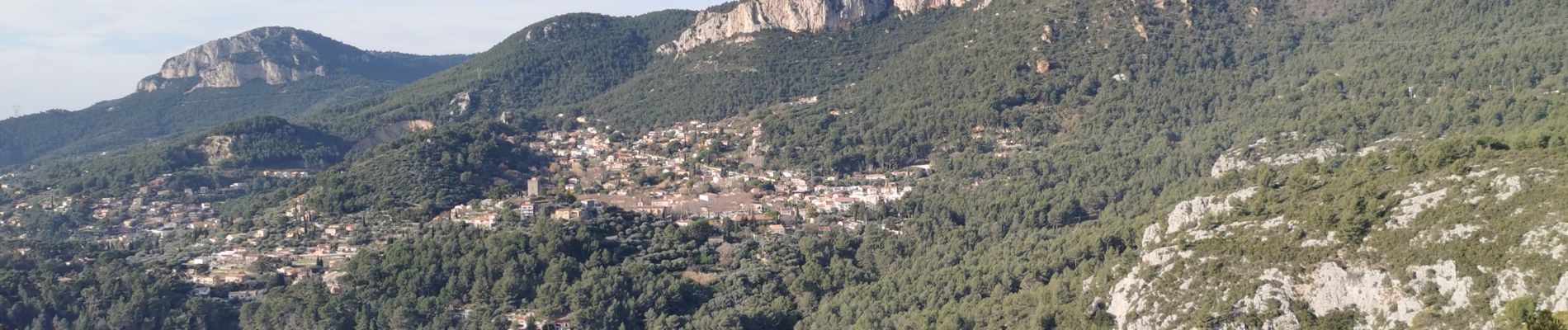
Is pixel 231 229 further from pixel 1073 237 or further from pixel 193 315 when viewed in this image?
pixel 1073 237

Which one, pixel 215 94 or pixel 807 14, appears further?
pixel 215 94

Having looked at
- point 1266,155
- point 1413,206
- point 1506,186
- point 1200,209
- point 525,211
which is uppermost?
point 1506,186

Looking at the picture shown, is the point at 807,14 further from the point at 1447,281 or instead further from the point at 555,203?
the point at 1447,281

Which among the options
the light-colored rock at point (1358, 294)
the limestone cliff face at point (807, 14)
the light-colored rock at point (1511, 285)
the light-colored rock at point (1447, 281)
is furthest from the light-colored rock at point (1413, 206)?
the limestone cliff face at point (807, 14)

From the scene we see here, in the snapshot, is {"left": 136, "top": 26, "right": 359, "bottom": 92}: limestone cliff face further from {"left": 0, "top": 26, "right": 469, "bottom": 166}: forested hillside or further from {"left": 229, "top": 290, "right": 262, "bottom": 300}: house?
{"left": 229, "top": 290, "right": 262, "bottom": 300}: house

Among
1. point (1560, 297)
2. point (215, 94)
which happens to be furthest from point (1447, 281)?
point (215, 94)

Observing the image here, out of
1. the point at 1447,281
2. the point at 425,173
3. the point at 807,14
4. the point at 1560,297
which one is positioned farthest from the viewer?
the point at 807,14

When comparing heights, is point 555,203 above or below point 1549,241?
below

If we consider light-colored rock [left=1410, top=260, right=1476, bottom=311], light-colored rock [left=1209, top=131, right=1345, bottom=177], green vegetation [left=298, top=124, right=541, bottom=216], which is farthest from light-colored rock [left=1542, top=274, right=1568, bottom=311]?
green vegetation [left=298, top=124, right=541, bottom=216]
